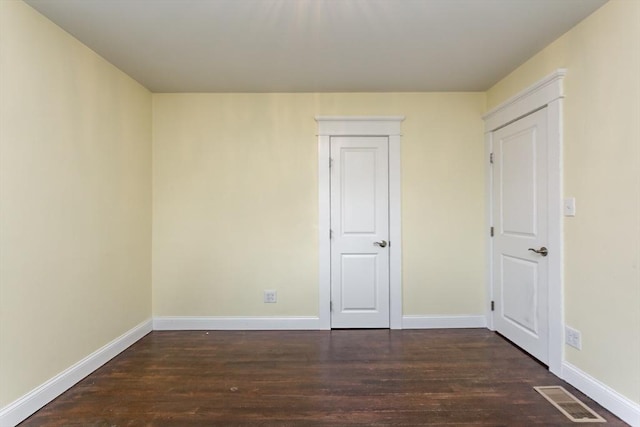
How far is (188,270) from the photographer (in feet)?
11.2

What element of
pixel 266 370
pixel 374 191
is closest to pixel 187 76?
pixel 374 191

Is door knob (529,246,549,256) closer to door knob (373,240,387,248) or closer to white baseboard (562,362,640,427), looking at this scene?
white baseboard (562,362,640,427)

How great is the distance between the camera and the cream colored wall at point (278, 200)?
3.41m

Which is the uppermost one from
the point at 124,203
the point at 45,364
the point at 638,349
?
the point at 124,203

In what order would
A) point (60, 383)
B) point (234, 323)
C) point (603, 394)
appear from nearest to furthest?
point (603, 394) < point (60, 383) < point (234, 323)

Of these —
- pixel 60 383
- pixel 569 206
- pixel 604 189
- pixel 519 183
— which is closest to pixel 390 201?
pixel 519 183

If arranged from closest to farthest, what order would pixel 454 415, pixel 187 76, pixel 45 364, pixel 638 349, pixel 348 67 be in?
pixel 638 349, pixel 454 415, pixel 45 364, pixel 348 67, pixel 187 76

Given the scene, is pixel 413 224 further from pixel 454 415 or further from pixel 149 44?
pixel 149 44

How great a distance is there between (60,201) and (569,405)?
356 centimetres

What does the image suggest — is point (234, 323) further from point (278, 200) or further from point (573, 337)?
point (573, 337)

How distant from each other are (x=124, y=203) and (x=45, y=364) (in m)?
1.36

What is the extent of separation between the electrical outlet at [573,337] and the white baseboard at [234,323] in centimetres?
209

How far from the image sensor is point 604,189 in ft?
6.64

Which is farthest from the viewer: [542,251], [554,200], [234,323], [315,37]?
[234,323]
